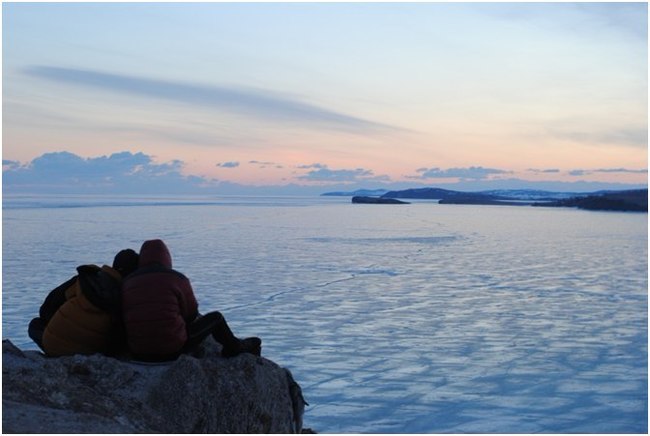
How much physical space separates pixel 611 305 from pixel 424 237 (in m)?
17.8

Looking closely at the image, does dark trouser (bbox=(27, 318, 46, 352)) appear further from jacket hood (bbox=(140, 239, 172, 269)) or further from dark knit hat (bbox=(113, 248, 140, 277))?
jacket hood (bbox=(140, 239, 172, 269))

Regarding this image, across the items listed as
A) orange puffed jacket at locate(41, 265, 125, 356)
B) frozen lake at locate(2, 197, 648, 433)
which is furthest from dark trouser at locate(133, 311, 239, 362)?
frozen lake at locate(2, 197, 648, 433)

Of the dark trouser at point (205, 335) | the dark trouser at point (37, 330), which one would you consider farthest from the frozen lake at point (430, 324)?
the dark trouser at point (37, 330)

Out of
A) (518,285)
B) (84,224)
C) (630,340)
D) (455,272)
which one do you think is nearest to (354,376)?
(630,340)

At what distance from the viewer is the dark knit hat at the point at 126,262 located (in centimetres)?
634

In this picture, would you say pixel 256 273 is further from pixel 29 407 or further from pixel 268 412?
pixel 29 407

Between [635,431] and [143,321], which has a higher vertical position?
[143,321]

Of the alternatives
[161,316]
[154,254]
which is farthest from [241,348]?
[154,254]

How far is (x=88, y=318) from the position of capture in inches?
242

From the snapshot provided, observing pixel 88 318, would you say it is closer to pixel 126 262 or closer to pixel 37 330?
pixel 126 262

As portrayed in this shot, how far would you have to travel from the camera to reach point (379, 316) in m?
12.0

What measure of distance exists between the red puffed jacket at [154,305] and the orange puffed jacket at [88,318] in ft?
0.47

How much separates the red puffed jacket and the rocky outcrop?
18cm

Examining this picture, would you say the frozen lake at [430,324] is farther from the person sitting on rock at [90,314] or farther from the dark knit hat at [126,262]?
the dark knit hat at [126,262]
